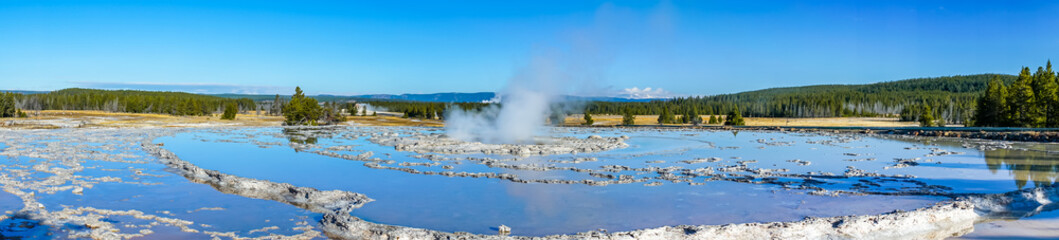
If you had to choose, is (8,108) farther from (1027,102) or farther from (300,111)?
(1027,102)

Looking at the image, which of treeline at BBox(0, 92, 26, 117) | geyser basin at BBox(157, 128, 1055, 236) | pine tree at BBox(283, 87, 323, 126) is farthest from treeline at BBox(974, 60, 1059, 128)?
treeline at BBox(0, 92, 26, 117)

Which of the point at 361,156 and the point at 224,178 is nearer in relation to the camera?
the point at 224,178

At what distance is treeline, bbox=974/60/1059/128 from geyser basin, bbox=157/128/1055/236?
2446cm

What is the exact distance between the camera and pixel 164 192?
1386cm

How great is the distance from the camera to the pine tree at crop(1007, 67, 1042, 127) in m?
45.5

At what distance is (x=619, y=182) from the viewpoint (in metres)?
15.8

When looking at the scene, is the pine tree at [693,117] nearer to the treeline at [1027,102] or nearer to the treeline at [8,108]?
the treeline at [1027,102]

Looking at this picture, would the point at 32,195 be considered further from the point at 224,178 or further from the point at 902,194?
the point at 902,194

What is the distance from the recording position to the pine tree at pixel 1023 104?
4553 centimetres

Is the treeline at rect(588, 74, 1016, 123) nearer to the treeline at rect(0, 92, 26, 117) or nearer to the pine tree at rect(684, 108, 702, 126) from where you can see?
the pine tree at rect(684, 108, 702, 126)

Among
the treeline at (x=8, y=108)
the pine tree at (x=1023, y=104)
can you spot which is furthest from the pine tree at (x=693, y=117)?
the treeline at (x=8, y=108)

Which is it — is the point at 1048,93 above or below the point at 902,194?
above

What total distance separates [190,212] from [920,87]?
17436 centimetres

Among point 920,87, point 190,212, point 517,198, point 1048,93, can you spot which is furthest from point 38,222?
point 920,87
